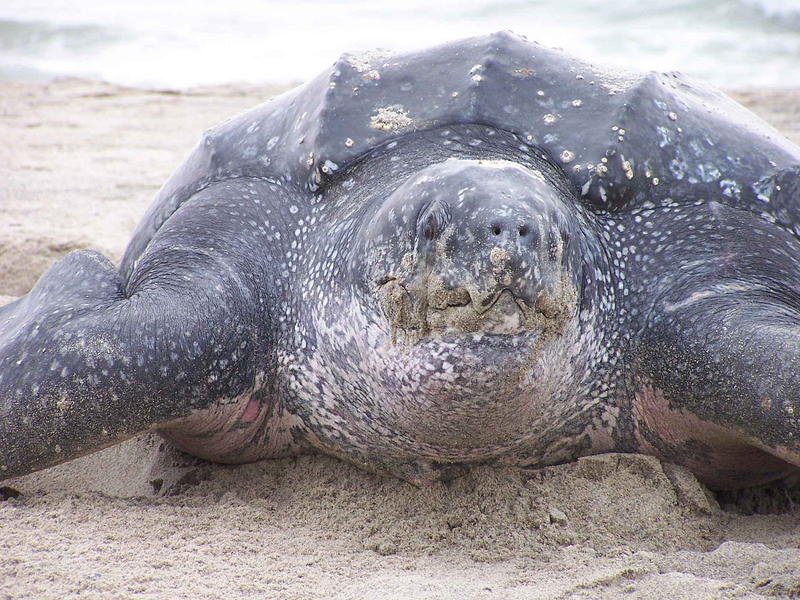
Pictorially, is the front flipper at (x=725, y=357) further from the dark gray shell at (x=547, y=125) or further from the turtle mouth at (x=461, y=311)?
the turtle mouth at (x=461, y=311)

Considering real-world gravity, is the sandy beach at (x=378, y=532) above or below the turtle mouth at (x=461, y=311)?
below

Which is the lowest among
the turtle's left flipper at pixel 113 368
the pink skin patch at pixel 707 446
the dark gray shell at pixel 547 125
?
the pink skin patch at pixel 707 446

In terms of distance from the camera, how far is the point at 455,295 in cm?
157

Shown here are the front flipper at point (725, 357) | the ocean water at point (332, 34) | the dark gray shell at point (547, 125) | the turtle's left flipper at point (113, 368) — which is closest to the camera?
the front flipper at point (725, 357)

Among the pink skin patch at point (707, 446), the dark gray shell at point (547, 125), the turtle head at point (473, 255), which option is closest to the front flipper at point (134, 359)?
the dark gray shell at point (547, 125)

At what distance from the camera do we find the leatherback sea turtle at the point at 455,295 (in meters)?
1.65

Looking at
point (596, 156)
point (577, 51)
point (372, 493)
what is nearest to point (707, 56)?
point (577, 51)

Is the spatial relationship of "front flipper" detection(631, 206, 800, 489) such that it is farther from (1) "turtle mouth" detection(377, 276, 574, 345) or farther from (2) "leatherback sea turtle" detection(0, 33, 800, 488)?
(1) "turtle mouth" detection(377, 276, 574, 345)

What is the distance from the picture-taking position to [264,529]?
5.92 feet

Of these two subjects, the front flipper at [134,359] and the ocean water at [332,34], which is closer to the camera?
the front flipper at [134,359]

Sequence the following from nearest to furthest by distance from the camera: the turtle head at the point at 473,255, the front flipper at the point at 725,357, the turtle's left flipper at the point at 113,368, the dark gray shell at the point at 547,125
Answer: the turtle head at the point at 473,255 < the front flipper at the point at 725,357 < the turtle's left flipper at the point at 113,368 < the dark gray shell at the point at 547,125

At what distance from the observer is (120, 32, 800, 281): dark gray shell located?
210 centimetres

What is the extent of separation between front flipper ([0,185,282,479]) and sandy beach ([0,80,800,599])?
19cm

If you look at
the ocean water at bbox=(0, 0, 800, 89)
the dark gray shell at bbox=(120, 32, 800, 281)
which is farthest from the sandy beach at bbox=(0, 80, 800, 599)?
the ocean water at bbox=(0, 0, 800, 89)
